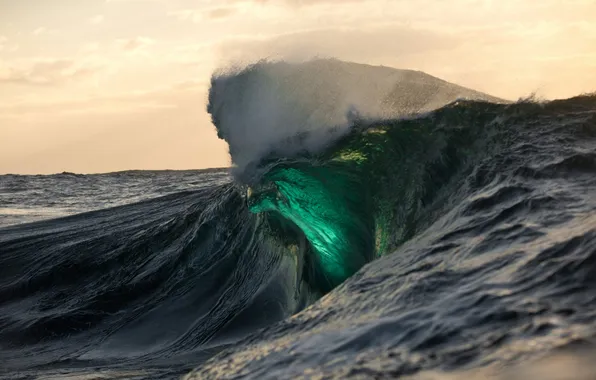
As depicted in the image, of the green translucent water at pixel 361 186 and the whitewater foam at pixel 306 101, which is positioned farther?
the whitewater foam at pixel 306 101

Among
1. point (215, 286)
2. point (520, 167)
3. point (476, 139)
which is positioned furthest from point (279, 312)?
point (520, 167)

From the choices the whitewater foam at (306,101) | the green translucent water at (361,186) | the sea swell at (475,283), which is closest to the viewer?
the sea swell at (475,283)

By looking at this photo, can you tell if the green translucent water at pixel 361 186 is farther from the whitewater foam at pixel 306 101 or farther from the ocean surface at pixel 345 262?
the whitewater foam at pixel 306 101

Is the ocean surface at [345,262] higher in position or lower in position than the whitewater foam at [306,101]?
lower

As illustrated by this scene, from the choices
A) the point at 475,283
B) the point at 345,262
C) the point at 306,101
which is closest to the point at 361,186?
the point at 345,262

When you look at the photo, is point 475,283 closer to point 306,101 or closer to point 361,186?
point 361,186

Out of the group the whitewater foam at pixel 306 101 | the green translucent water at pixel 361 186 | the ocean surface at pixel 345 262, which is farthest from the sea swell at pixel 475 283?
the whitewater foam at pixel 306 101

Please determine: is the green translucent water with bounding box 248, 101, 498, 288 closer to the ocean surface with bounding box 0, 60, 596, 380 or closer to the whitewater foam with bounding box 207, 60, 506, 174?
the ocean surface with bounding box 0, 60, 596, 380

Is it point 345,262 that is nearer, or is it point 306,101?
point 345,262
